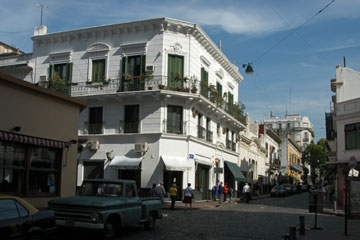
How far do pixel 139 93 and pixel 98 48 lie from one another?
530 centimetres

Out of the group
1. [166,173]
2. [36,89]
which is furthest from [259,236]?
[166,173]

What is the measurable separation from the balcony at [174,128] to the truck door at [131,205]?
14155 millimetres

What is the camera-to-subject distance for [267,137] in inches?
2203

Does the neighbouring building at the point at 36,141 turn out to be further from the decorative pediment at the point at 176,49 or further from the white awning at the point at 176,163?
the decorative pediment at the point at 176,49

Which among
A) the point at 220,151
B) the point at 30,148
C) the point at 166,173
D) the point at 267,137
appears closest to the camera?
the point at 30,148

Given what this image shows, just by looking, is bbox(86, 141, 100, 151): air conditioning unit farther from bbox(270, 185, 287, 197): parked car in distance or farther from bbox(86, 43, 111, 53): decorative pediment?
bbox(270, 185, 287, 197): parked car in distance

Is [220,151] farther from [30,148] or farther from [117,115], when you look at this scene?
[30,148]

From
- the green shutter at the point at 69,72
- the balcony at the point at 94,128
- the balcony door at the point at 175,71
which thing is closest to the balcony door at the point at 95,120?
the balcony at the point at 94,128

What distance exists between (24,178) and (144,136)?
13493 millimetres

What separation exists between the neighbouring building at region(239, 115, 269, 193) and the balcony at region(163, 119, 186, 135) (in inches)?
575

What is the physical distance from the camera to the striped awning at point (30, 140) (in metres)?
12.5

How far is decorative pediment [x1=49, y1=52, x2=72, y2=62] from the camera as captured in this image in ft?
97.2

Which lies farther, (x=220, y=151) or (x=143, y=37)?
(x=220, y=151)

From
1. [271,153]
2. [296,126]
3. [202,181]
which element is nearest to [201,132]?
[202,181]
